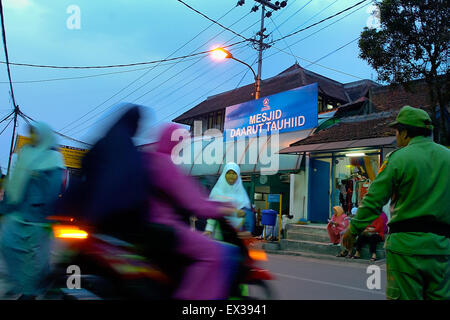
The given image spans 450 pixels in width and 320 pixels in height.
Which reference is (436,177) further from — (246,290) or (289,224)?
(289,224)

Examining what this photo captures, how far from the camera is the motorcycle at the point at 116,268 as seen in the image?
2.32 m

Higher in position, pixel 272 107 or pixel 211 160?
pixel 272 107

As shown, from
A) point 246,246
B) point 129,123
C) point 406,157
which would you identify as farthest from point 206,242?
point 406,157

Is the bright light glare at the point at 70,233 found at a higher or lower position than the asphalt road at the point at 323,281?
higher

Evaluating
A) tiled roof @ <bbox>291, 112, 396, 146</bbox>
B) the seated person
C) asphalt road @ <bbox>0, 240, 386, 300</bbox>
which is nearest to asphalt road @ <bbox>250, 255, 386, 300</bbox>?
asphalt road @ <bbox>0, 240, 386, 300</bbox>

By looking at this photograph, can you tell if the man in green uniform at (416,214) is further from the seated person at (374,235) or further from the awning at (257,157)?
the awning at (257,157)

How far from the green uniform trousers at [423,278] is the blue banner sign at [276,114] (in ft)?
44.2

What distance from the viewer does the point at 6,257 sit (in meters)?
4.29

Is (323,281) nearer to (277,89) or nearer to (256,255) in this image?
(256,255)

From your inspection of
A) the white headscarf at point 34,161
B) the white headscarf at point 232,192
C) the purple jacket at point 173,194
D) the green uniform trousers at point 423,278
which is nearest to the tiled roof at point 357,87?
the white headscarf at point 232,192

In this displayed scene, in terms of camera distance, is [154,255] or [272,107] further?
[272,107]

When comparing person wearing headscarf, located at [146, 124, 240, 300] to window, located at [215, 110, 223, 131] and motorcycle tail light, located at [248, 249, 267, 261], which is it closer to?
motorcycle tail light, located at [248, 249, 267, 261]
